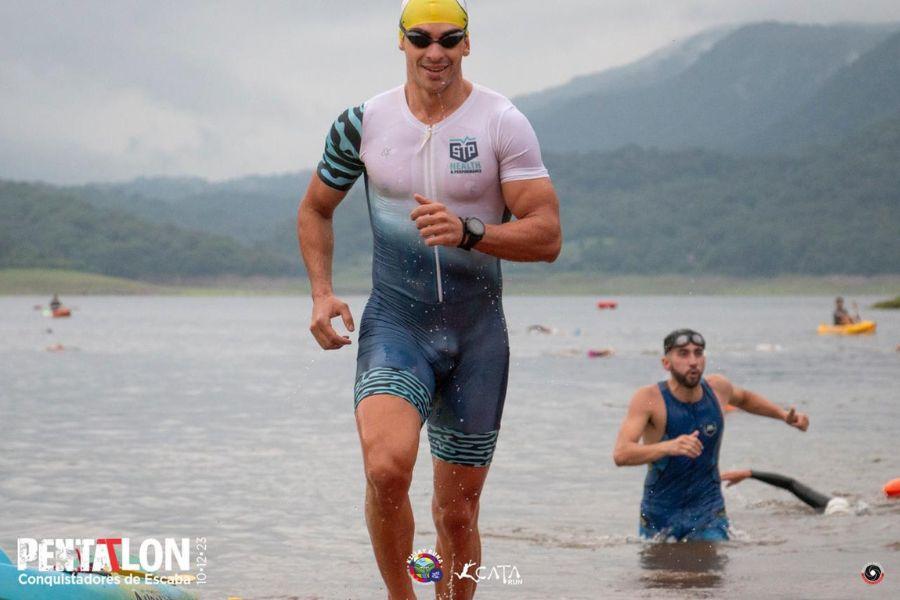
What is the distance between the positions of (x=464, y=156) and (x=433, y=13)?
66 cm

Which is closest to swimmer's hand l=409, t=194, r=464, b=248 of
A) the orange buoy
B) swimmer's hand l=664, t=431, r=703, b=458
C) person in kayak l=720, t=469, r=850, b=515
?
swimmer's hand l=664, t=431, r=703, b=458

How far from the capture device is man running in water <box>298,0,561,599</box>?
5.96 metres

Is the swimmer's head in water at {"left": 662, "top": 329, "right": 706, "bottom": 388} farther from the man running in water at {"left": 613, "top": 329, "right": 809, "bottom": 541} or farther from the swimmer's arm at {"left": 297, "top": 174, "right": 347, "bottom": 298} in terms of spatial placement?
the swimmer's arm at {"left": 297, "top": 174, "right": 347, "bottom": 298}

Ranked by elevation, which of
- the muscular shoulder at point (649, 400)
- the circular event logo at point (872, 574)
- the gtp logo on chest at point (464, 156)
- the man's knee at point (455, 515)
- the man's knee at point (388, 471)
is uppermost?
the gtp logo on chest at point (464, 156)

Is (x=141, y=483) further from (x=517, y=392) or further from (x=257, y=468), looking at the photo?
(x=517, y=392)

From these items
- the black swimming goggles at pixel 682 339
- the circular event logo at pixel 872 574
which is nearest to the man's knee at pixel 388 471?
the circular event logo at pixel 872 574

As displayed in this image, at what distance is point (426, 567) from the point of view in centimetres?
650

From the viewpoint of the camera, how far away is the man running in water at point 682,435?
10.2 m

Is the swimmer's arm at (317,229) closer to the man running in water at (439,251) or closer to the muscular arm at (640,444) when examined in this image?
the man running in water at (439,251)

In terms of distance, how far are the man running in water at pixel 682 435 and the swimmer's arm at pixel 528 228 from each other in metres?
4.03

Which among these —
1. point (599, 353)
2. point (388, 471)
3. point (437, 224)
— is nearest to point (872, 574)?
point (388, 471)

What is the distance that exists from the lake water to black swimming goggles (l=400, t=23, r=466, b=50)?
14.1 ft

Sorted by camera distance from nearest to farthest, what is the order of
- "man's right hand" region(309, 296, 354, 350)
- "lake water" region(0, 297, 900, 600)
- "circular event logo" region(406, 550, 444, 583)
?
1. "man's right hand" region(309, 296, 354, 350)
2. "circular event logo" region(406, 550, 444, 583)
3. "lake water" region(0, 297, 900, 600)

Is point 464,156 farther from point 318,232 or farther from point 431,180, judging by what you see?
point 318,232
